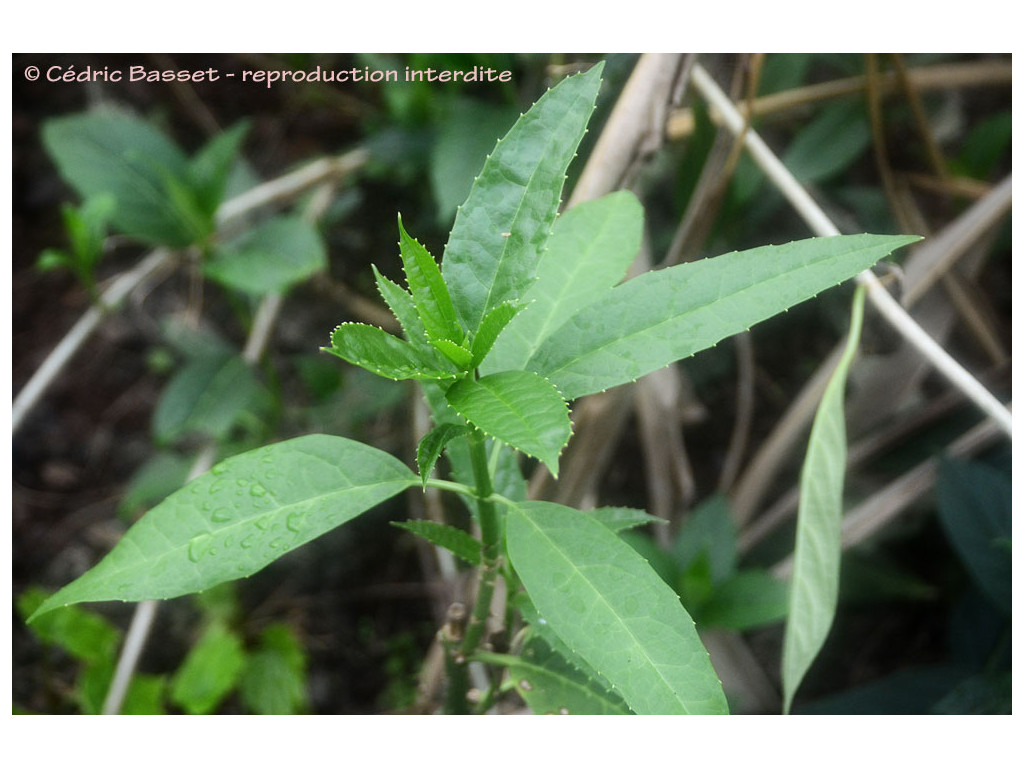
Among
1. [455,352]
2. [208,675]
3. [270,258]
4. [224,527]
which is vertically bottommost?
[208,675]

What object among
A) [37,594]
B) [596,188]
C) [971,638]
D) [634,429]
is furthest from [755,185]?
[37,594]

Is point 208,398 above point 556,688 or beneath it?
above

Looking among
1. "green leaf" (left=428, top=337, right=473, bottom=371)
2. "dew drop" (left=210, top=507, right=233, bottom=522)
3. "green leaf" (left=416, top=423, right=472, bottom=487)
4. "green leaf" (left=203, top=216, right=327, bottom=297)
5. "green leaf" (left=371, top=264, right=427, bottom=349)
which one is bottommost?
"dew drop" (left=210, top=507, right=233, bottom=522)

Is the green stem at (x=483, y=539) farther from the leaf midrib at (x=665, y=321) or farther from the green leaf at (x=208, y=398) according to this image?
the green leaf at (x=208, y=398)

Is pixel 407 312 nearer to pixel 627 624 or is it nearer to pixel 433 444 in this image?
pixel 433 444

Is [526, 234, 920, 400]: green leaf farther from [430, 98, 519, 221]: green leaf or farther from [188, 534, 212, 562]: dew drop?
[430, 98, 519, 221]: green leaf

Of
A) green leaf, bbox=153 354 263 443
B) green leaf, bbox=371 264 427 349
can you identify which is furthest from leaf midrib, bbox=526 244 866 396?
green leaf, bbox=153 354 263 443

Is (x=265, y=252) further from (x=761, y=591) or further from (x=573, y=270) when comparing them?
(x=761, y=591)

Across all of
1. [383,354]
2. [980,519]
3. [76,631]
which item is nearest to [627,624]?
[383,354]
